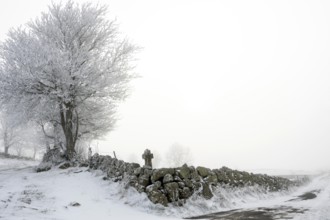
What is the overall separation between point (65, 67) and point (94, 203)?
845cm

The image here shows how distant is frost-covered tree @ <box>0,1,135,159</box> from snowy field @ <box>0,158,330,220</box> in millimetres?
4564

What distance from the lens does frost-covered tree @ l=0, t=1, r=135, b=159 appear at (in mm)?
14383

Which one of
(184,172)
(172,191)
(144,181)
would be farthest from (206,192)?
(144,181)

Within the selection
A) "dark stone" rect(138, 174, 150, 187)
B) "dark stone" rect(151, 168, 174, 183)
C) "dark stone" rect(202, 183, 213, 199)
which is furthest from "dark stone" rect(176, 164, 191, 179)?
"dark stone" rect(138, 174, 150, 187)

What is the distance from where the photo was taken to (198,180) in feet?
35.2

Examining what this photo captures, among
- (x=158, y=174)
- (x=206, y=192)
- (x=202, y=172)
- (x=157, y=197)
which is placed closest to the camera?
(x=157, y=197)

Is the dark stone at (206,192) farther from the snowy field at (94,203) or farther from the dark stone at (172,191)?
the dark stone at (172,191)

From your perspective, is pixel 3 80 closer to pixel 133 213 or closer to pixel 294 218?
pixel 133 213

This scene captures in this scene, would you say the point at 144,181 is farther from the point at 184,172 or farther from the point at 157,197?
the point at 184,172

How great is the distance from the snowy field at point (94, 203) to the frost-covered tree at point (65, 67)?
456cm

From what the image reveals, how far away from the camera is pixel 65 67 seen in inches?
580

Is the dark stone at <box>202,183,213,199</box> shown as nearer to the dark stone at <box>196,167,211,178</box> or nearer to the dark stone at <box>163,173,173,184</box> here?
the dark stone at <box>196,167,211,178</box>

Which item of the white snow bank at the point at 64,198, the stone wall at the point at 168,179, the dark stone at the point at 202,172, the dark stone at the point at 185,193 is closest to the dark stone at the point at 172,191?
the stone wall at the point at 168,179

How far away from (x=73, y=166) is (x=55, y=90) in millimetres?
4404
